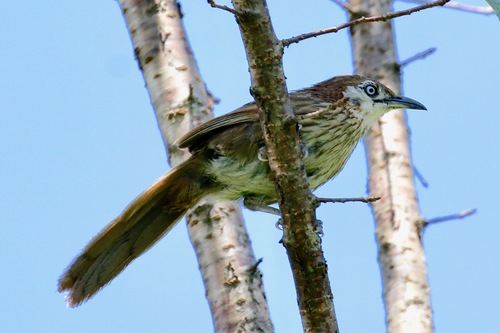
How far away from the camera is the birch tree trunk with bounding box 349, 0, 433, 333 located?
5.60 m

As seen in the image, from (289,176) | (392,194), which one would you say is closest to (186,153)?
(392,194)

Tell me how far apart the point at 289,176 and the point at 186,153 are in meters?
1.83

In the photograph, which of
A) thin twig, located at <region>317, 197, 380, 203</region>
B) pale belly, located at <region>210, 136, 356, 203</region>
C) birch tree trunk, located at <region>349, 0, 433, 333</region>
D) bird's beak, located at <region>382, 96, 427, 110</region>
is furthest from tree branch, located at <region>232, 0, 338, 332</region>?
bird's beak, located at <region>382, 96, 427, 110</region>

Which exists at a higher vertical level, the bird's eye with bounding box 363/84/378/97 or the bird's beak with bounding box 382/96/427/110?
the bird's eye with bounding box 363/84/378/97

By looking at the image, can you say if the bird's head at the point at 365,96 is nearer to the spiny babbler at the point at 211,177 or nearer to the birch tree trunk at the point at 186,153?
the spiny babbler at the point at 211,177

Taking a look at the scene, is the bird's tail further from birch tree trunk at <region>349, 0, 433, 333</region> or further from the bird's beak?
the bird's beak

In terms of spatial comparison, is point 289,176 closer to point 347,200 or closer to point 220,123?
point 347,200

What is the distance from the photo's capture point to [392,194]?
242 inches

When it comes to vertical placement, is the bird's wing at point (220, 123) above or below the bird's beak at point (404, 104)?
below

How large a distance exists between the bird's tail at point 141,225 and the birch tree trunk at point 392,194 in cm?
128

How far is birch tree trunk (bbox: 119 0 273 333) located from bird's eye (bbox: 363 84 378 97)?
1.06 meters

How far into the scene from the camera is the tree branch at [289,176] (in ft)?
12.6

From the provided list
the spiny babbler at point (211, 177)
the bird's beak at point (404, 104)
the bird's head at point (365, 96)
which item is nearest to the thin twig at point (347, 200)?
the spiny babbler at point (211, 177)

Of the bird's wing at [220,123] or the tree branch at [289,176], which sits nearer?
the tree branch at [289,176]
